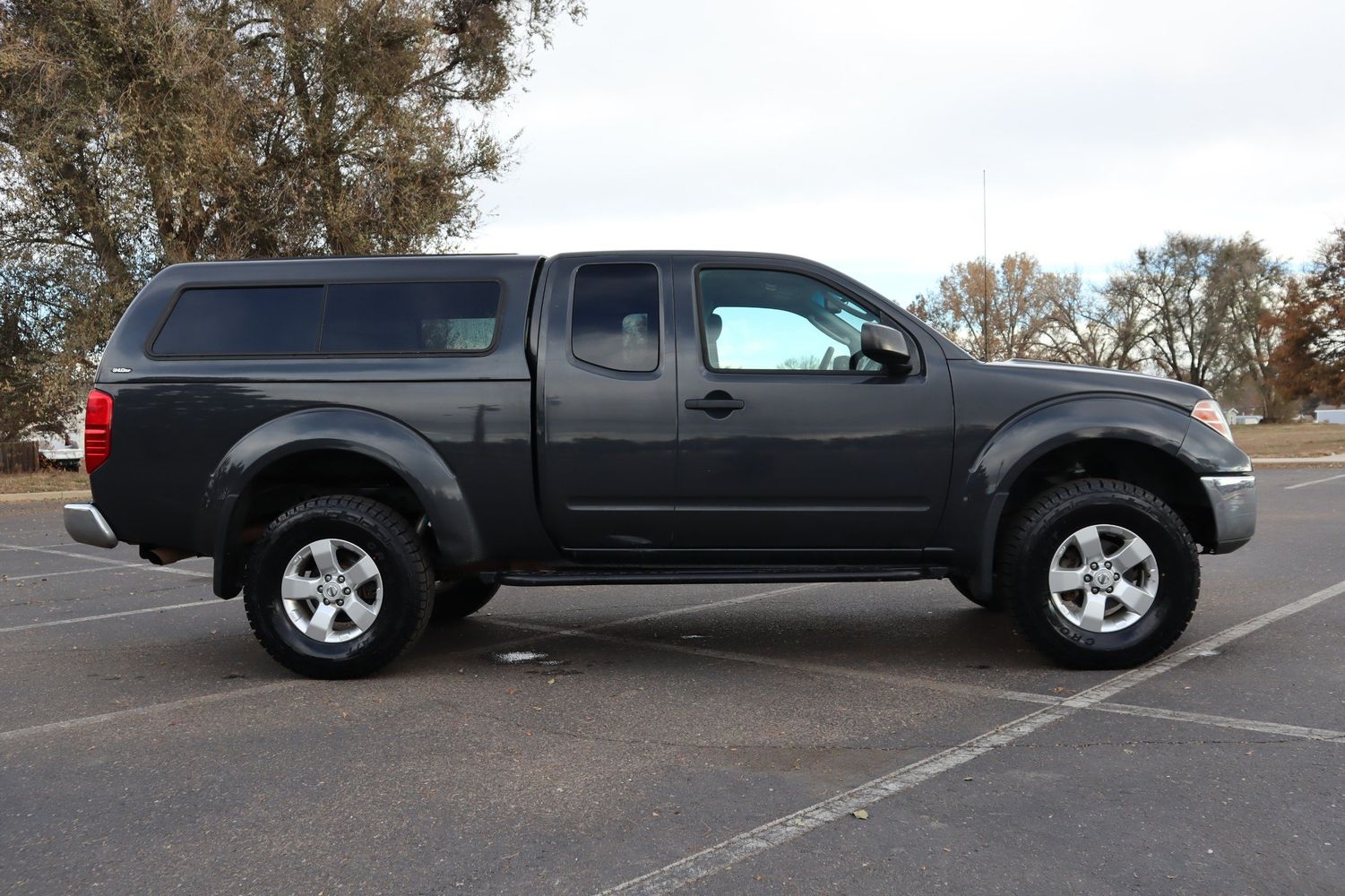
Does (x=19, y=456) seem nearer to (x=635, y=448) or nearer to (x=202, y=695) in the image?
(x=202, y=695)

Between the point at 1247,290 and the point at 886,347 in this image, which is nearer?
the point at 886,347

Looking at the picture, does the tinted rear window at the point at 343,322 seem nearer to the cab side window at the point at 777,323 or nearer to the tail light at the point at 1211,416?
the cab side window at the point at 777,323

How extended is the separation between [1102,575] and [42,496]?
18.0 meters

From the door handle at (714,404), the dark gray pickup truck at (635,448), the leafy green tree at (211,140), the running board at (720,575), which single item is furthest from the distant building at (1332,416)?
the door handle at (714,404)

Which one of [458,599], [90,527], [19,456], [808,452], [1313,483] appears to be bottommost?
[1313,483]

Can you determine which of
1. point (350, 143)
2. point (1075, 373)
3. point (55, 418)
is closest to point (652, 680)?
point (1075, 373)

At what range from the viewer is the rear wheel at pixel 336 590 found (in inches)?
217

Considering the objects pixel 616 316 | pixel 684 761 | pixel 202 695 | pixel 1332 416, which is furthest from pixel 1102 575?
pixel 1332 416

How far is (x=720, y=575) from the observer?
5.52 m

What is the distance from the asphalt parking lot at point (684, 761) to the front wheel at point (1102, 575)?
192 millimetres

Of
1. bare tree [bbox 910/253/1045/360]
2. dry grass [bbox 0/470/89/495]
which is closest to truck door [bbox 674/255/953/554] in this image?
dry grass [bbox 0/470/89/495]

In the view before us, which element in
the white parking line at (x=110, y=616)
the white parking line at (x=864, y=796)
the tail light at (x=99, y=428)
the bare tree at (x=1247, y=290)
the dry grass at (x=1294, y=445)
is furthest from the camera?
the bare tree at (x=1247, y=290)

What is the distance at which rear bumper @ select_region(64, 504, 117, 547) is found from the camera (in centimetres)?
571

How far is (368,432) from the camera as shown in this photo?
5.55 m
